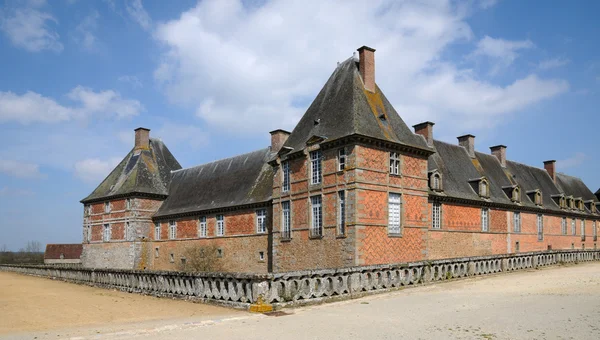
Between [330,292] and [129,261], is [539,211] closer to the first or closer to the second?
[330,292]

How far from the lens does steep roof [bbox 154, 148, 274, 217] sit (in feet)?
89.1

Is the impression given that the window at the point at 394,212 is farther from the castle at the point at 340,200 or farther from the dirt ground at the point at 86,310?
the dirt ground at the point at 86,310

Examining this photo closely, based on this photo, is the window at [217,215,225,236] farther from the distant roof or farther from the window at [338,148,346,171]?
the distant roof

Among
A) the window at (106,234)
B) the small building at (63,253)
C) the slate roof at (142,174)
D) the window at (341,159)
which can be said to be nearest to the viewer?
the window at (341,159)

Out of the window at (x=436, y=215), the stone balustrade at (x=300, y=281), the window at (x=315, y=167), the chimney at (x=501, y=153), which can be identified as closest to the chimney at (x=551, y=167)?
the chimney at (x=501, y=153)

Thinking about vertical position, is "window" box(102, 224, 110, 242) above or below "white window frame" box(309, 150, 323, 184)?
below

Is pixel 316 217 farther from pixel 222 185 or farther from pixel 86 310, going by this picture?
pixel 222 185

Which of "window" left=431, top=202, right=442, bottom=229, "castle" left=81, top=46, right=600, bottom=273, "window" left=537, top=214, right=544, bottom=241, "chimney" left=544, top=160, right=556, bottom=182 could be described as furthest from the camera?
"chimney" left=544, top=160, right=556, bottom=182

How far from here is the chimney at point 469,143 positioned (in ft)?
102

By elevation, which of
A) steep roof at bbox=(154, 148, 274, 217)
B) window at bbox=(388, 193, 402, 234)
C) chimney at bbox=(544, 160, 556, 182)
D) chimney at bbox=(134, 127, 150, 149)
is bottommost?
window at bbox=(388, 193, 402, 234)

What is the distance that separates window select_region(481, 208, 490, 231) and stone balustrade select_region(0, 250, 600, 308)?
19.9 ft

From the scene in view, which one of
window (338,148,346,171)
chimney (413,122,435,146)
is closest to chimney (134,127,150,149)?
chimney (413,122,435,146)

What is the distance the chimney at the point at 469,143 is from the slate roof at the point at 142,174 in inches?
785

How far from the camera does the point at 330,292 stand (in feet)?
43.1
